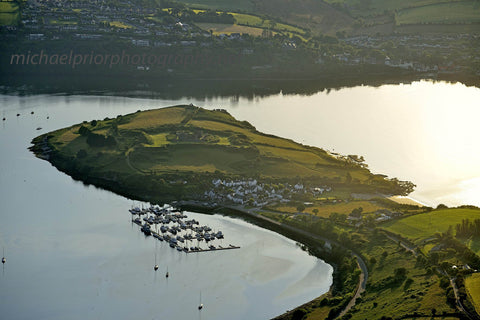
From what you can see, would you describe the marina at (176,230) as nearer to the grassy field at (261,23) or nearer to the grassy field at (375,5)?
the grassy field at (261,23)

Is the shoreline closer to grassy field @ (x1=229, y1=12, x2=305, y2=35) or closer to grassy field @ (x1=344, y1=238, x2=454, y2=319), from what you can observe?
grassy field @ (x1=344, y1=238, x2=454, y2=319)

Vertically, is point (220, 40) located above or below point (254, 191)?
above

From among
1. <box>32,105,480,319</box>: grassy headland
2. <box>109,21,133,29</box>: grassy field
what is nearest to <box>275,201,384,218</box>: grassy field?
<box>32,105,480,319</box>: grassy headland

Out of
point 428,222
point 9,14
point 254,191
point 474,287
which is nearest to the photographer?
point 474,287

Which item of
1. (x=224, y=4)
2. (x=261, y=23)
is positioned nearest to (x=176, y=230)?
(x=261, y=23)

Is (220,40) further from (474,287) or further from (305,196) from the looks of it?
(474,287)

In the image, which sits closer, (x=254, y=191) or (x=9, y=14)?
(x=254, y=191)

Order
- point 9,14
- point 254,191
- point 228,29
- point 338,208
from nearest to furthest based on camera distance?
point 338,208
point 254,191
point 9,14
point 228,29

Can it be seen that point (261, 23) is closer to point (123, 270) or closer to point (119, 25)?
point (119, 25)
